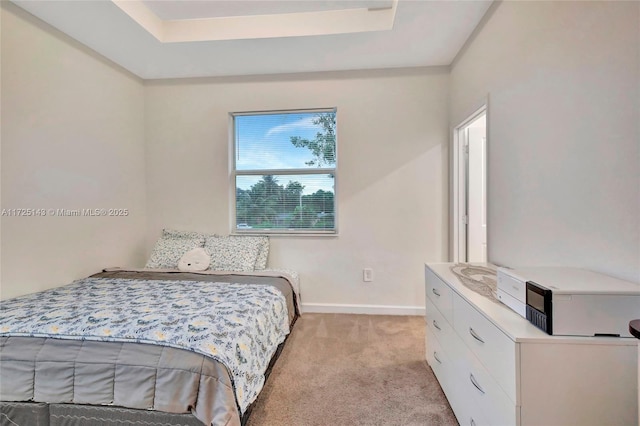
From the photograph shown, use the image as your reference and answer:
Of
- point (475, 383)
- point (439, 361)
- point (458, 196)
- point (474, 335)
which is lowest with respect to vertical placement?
point (439, 361)

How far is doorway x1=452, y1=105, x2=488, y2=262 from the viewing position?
262cm

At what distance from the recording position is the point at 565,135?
4.30ft

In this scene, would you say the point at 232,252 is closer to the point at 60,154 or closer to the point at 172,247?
the point at 172,247

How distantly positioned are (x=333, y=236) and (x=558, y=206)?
6.39ft

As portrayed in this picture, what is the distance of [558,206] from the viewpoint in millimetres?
1354

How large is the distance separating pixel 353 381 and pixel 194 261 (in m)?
1.79

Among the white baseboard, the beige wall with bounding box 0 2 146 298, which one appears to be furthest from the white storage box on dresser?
the beige wall with bounding box 0 2 146 298

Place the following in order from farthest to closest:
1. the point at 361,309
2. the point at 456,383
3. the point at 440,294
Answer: the point at 361,309, the point at 440,294, the point at 456,383

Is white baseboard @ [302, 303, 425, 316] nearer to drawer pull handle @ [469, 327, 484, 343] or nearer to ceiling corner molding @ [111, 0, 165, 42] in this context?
drawer pull handle @ [469, 327, 484, 343]

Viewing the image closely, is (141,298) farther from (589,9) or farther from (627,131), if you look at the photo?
(589,9)

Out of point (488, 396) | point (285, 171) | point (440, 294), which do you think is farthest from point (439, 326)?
point (285, 171)

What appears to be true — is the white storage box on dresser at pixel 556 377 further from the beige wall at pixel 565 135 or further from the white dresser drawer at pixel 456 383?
the beige wall at pixel 565 135

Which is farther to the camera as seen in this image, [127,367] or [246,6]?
[246,6]

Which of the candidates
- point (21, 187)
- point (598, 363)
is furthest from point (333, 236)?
point (21, 187)
